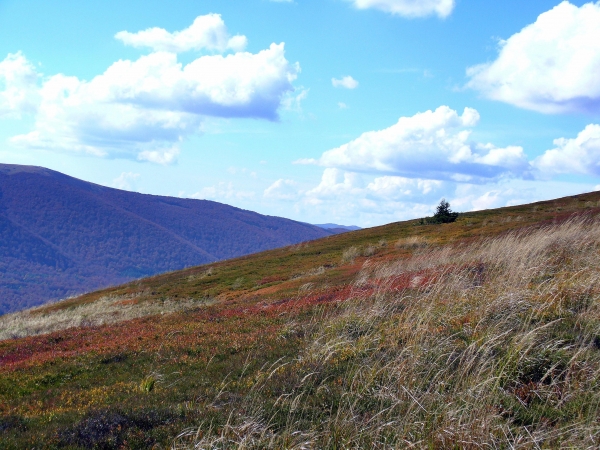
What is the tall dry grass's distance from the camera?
4965 millimetres

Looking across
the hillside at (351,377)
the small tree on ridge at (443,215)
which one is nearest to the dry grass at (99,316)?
the hillside at (351,377)

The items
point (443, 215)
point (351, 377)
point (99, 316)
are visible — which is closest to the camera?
point (351, 377)

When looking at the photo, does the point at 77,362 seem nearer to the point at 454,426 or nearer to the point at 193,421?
the point at 193,421

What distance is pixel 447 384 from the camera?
19.4 ft

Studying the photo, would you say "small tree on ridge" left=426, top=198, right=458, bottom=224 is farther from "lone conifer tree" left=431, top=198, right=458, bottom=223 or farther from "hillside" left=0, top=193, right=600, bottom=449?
"hillside" left=0, top=193, right=600, bottom=449

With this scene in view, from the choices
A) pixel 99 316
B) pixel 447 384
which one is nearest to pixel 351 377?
pixel 447 384

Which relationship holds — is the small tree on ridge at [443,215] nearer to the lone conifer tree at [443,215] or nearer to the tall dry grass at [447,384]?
the lone conifer tree at [443,215]

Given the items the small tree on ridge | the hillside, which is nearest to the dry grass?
the hillside

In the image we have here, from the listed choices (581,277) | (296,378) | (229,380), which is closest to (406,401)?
(296,378)

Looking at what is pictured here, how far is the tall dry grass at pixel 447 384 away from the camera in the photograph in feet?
16.3

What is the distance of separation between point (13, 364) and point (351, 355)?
363 inches

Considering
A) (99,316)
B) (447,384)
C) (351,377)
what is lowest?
(99,316)

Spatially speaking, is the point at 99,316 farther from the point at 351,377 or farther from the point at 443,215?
the point at 443,215

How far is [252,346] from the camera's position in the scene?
34.1ft
